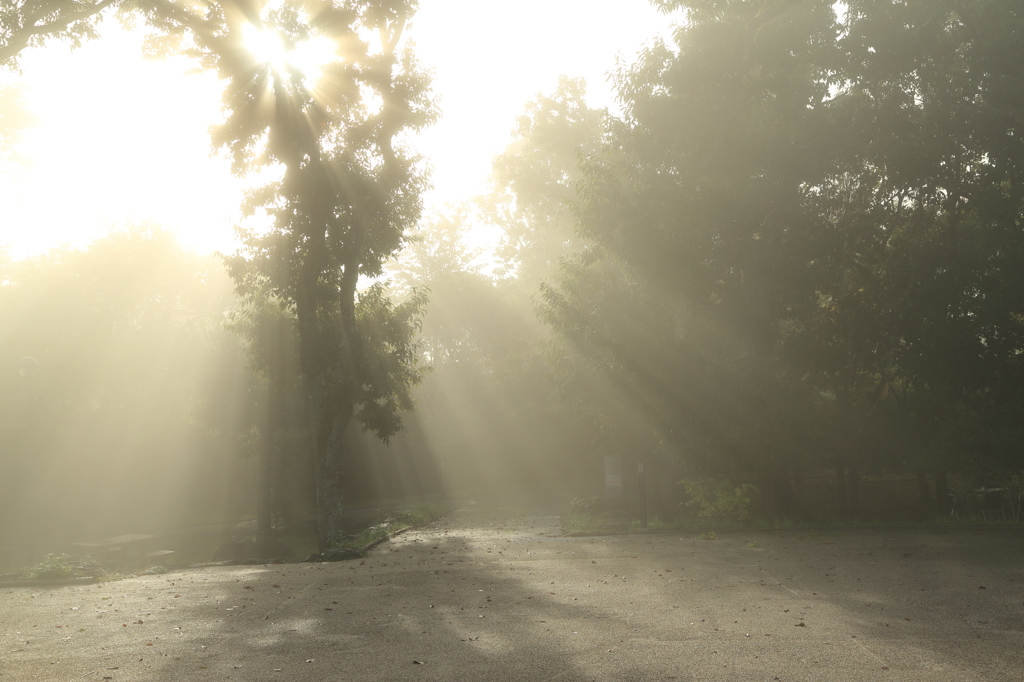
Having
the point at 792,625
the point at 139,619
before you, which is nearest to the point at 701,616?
the point at 792,625

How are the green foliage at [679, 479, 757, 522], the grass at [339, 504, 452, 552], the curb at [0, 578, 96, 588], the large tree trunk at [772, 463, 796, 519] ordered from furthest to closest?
the large tree trunk at [772, 463, 796, 519] < the green foliage at [679, 479, 757, 522] < the grass at [339, 504, 452, 552] < the curb at [0, 578, 96, 588]

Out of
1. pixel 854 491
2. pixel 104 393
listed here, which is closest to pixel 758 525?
pixel 854 491

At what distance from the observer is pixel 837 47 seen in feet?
53.4

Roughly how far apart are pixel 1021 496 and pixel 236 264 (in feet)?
55.7

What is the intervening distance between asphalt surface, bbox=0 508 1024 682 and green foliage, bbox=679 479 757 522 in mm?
3313

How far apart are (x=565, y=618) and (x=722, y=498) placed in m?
9.61

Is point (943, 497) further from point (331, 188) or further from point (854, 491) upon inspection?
point (331, 188)

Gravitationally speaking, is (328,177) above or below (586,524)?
above

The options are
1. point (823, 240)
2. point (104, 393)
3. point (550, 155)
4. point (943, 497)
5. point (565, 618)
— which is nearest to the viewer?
point (565, 618)

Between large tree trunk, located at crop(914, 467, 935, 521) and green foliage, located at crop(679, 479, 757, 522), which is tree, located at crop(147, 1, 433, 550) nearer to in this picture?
green foliage, located at crop(679, 479, 757, 522)

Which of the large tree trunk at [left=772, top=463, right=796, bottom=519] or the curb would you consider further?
the large tree trunk at [left=772, top=463, right=796, bottom=519]

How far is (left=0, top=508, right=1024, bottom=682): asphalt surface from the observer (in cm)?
564

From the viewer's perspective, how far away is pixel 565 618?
7.38 metres

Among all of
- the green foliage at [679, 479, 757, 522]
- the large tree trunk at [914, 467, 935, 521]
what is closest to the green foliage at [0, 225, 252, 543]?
the green foliage at [679, 479, 757, 522]
